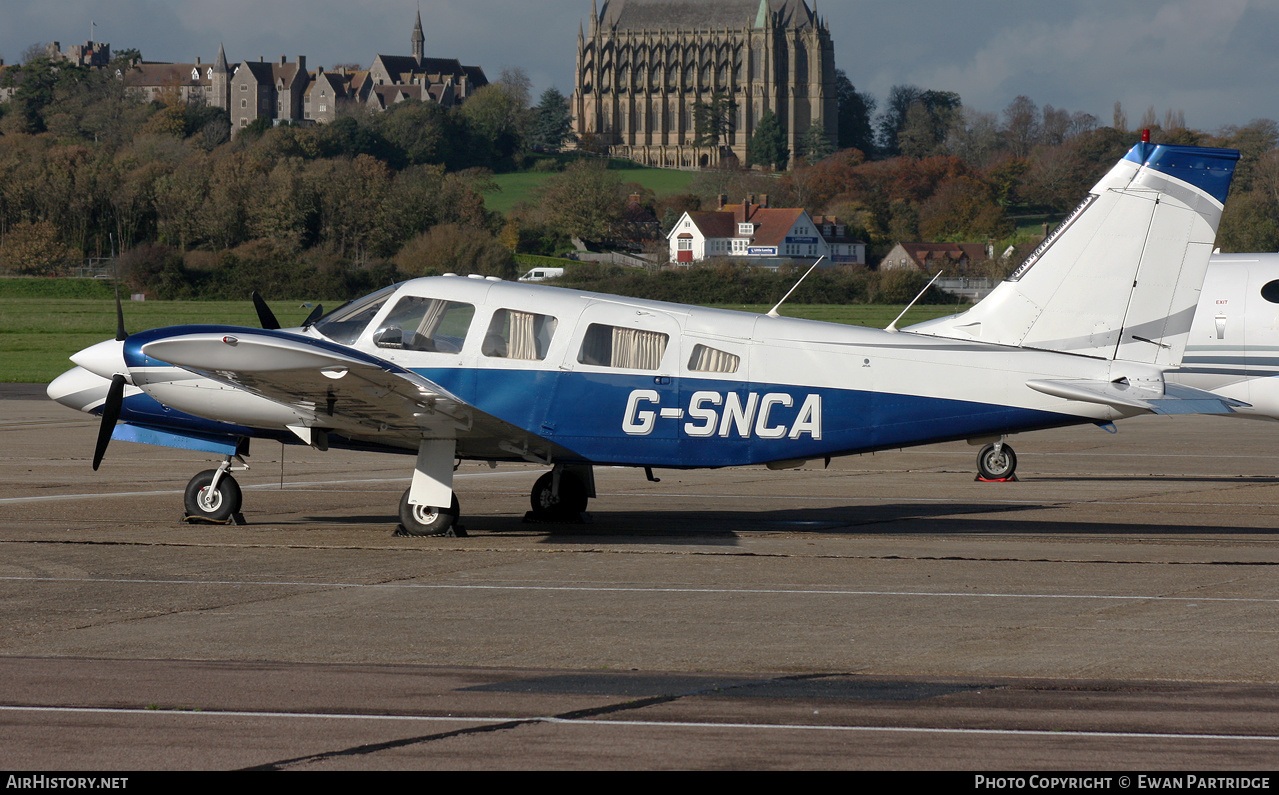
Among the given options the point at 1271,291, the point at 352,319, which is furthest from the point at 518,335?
the point at 1271,291

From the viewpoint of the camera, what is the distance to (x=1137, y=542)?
13.5m

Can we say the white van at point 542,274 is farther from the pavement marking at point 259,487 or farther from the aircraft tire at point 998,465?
the aircraft tire at point 998,465

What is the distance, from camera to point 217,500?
46.4ft

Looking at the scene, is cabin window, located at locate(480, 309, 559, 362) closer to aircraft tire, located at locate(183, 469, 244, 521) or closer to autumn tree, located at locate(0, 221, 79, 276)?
aircraft tire, located at locate(183, 469, 244, 521)

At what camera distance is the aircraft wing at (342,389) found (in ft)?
37.1

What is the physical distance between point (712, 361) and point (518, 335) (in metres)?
1.93

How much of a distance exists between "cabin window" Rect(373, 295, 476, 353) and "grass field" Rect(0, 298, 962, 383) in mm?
29401

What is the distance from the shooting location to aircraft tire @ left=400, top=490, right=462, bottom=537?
523 inches

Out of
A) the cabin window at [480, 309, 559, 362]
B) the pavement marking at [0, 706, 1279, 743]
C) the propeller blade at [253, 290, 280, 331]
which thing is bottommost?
the pavement marking at [0, 706, 1279, 743]

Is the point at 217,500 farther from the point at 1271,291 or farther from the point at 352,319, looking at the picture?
the point at 1271,291

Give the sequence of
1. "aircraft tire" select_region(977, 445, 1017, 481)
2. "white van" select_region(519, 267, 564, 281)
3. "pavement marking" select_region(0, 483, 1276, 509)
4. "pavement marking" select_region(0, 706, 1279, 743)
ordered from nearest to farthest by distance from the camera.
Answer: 1. "pavement marking" select_region(0, 706, 1279, 743)
2. "pavement marking" select_region(0, 483, 1276, 509)
3. "aircraft tire" select_region(977, 445, 1017, 481)
4. "white van" select_region(519, 267, 564, 281)

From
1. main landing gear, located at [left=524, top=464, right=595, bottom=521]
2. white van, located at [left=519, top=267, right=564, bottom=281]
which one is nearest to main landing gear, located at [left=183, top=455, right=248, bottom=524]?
main landing gear, located at [left=524, top=464, right=595, bottom=521]

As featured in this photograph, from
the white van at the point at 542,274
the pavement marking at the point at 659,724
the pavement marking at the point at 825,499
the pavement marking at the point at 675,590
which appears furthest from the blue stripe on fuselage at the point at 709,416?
the white van at the point at 542,274

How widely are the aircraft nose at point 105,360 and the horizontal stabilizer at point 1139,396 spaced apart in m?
9.11
